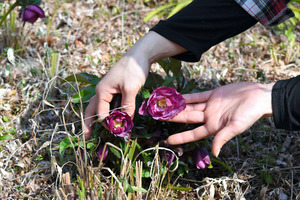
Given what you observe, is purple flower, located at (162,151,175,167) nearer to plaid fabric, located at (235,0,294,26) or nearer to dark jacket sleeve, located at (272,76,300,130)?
dark jacket sleeve, located at (272,76,300,130)

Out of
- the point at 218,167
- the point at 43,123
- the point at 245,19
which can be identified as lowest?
the point at 218,167

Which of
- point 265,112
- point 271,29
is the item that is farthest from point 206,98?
point 271,29

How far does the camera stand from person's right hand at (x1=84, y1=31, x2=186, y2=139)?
1518mm

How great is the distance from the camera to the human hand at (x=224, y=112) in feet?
4.83

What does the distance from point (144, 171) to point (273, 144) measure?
0.86 m

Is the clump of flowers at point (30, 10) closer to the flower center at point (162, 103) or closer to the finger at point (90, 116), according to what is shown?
the finger at point (90, 116)

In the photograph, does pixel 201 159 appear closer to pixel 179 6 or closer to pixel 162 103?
pixel 162 103

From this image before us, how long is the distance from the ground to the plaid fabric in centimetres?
50

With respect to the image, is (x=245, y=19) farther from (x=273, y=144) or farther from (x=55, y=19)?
(x=55, y=19)

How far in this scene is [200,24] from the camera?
1.69 metres

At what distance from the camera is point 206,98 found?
67.1 inches

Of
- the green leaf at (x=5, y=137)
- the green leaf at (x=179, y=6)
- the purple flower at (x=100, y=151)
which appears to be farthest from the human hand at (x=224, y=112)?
the green leaf at (x=179, y=6)

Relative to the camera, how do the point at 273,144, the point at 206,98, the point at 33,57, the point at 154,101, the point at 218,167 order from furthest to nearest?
the point at 33,57 < the point at 273,144 < the point at 218,167 < the point at 206,98 < the point at 154,101

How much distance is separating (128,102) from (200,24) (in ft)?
1.68
